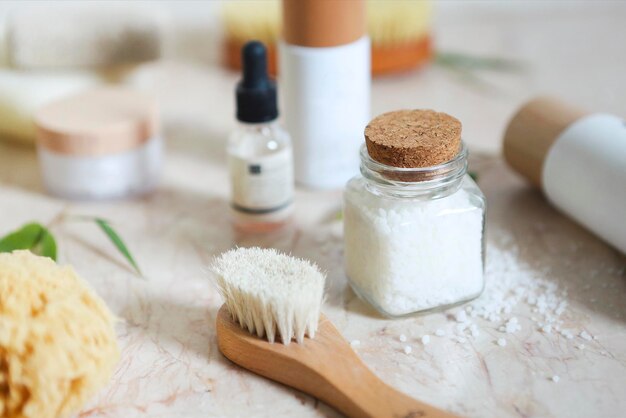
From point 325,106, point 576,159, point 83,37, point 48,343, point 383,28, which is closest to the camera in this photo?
point 48,343

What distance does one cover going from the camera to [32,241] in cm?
77

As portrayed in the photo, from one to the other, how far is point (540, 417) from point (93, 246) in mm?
451

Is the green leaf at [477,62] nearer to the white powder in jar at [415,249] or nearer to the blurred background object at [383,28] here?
the blurred background object at [383,28]

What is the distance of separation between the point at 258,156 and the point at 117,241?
0.51 ft

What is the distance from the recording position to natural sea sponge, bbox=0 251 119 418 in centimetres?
53

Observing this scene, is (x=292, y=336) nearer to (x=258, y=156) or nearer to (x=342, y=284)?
(x=342, y=284)

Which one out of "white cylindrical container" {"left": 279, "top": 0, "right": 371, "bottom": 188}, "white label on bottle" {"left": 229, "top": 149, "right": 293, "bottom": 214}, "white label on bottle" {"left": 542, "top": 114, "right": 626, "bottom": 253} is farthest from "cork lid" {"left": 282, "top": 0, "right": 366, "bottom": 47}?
"white label on bottle" {"left": 542, "top": 114, "right": 626, "bottom": 253}

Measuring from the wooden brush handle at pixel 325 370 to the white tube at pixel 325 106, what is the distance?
290 millimetres

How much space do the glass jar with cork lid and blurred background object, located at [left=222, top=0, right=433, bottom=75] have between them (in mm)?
482

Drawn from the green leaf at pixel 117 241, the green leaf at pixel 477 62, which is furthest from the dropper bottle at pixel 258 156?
the green leaf at pixel 477 62

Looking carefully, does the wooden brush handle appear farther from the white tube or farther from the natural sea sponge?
the white tube

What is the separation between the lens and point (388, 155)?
628 mm

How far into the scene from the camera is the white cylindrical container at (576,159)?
72 centimetres

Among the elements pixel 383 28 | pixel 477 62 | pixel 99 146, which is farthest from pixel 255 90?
pixel 477 62
